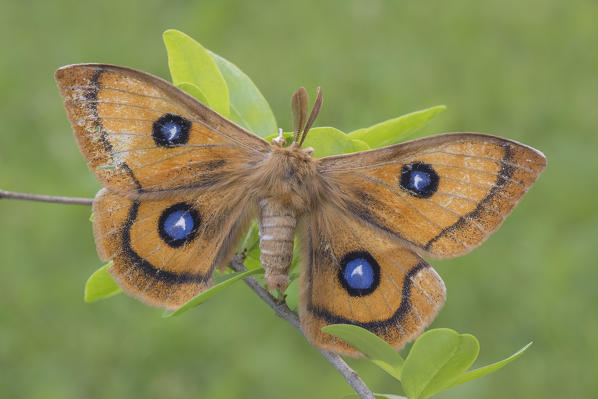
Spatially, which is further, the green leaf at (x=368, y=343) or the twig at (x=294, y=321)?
the twig at (x=294, y=321)

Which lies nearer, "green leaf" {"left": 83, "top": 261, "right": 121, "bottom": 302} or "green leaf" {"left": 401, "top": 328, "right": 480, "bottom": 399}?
"green leaf" {"left": 401, "top": 328, "right": 480, "bottom": 399}

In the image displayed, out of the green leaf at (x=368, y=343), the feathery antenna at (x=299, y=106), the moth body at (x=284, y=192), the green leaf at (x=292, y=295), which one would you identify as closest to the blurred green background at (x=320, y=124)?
the green leaf at (x=292, y=295)

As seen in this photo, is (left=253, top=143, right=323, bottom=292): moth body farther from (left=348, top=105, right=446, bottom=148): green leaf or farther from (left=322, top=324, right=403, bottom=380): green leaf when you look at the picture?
(left=322, top=324, right=403, bottom=380): green leaf

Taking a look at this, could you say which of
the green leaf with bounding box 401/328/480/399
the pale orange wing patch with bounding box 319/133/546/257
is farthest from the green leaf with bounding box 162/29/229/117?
the green leaf with bounding box 401/328/480/399

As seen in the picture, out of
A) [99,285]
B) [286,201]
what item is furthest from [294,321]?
[99,285]

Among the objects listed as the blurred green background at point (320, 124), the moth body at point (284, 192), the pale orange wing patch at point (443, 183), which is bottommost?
the blurred green background at point (320, 124)

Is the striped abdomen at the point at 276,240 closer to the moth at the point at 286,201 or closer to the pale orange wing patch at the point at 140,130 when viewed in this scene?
the moth at the point at 286,201
